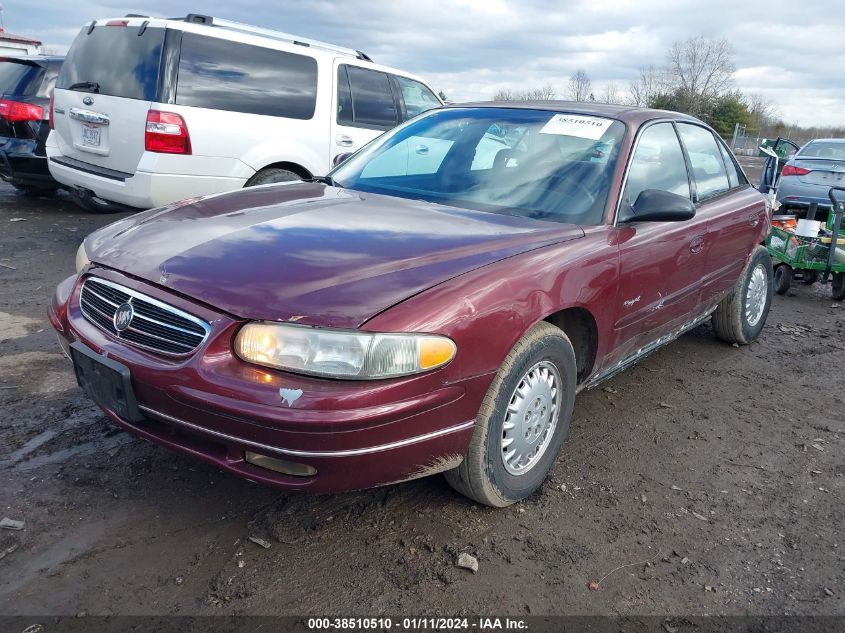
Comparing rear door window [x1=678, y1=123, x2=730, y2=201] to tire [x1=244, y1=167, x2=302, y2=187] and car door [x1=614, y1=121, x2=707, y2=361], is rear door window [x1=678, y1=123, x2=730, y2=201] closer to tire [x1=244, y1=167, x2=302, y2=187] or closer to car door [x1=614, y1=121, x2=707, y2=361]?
car door [x1=614, y1=121, x2=707, y2=361]

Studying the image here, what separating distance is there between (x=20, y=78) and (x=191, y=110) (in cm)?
376

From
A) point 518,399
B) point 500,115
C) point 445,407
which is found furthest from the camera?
point 500,115

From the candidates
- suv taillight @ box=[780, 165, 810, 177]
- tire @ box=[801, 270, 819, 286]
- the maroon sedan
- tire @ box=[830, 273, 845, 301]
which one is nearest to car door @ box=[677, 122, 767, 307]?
the maroon sedan

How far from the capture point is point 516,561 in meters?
2.44

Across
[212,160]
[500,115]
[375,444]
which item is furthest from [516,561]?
[212,160]

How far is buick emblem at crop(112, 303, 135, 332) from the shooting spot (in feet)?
7.55

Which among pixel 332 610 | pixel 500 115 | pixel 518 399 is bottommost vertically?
pixel 332 610

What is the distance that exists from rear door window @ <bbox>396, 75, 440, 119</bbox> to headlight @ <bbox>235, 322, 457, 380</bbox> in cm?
597

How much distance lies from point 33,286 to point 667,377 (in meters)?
4.85

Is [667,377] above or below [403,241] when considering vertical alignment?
below

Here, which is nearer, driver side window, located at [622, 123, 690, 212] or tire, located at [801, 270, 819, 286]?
driver side window, located at [622, 123, 690, 212]

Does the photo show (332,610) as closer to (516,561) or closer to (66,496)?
(516,561)

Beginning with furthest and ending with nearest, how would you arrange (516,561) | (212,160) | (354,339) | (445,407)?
1. (212,160)
2. (516,561)
3. (445,407)
4. (354,339)

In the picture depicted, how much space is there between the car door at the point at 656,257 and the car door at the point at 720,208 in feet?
0.45
